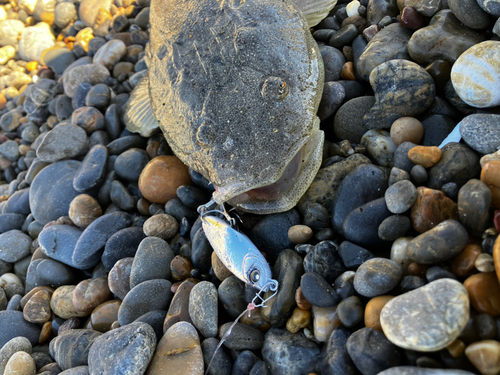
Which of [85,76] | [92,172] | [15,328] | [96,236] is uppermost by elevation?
[85,76]

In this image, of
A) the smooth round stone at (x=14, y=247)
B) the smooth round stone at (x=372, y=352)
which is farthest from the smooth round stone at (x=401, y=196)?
the smooth round stone at (x=14, y=247)

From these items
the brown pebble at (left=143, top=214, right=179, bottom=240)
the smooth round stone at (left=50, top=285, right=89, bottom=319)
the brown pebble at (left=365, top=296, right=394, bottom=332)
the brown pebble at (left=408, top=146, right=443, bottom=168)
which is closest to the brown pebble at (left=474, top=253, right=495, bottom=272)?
the brown pebble at (left=365, top=296, right=394, bottom=332)

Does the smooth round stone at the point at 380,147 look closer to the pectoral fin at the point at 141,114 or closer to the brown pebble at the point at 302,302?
the brown pebble at the point at 302,302

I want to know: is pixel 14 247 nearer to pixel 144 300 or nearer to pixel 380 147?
pixel 144 300

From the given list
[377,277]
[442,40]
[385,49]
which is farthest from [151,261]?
[442,40]

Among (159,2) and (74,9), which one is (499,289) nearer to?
(159,2)

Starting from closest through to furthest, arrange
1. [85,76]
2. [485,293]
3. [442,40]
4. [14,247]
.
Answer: [485,293] < [442,40] < [14,247] < [85,76]

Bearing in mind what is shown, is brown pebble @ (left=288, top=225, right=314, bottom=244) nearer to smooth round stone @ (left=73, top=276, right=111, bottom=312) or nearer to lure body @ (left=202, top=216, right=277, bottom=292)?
lure body @ (left=202, top=216, right=277, bottom=292)
